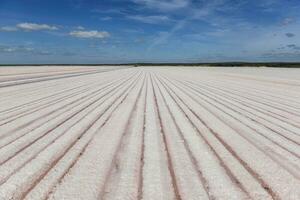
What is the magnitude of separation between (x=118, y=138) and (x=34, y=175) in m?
1.63

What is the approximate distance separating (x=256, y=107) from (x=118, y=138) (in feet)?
14.0

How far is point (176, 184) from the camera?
285cm

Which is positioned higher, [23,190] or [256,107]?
[23,190]

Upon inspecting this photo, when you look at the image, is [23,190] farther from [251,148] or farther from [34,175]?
[251,148]

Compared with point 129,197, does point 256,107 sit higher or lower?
lower

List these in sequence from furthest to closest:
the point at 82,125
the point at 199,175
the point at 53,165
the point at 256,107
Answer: the point at 256,107 < the point at 82,125 < the point at 53,165 < the point at 199,175

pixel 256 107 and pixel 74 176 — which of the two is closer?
pixel 74 176

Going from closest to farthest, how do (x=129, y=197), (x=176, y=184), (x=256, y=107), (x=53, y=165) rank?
(x=129, y=197) < (x=176, y=184) < (x=53, y=165) < (x=256, y=107)

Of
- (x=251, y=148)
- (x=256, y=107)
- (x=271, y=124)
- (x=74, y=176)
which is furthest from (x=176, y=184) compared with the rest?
(x=256, y=107)

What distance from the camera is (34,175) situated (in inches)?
119

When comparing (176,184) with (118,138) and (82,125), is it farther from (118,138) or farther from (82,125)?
(82,125)

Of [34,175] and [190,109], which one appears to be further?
[190,109]

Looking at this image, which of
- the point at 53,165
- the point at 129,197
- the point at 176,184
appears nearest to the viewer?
the point at 129,197

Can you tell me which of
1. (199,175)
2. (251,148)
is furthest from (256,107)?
(199,175)
